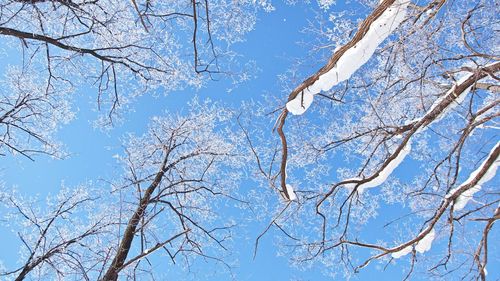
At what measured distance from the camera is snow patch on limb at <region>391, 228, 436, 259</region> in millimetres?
4941

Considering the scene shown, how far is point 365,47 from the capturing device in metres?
3.86

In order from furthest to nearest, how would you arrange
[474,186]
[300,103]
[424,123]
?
[424,123] < [474,186] < [300,103]

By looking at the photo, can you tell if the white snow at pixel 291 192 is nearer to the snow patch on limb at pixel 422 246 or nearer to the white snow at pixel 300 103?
the white snow at pixel 300 103

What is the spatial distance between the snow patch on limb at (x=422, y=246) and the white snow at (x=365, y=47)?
2.11 meters

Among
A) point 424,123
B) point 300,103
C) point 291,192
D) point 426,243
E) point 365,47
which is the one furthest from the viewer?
point 291,192

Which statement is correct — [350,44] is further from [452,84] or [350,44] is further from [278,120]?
[452,84]

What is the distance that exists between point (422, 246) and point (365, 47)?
2466 millimetres

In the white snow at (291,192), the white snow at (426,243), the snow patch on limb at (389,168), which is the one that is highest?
the snow patch on limb at (389,168)

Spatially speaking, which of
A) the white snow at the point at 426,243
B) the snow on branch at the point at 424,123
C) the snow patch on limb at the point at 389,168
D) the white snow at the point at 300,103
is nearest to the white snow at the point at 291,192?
the snow on branch at the point at 424,123

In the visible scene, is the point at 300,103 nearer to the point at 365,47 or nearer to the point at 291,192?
the point at 365,47

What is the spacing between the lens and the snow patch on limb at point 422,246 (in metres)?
4.94

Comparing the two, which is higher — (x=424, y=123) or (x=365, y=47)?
(x=424, y=123)

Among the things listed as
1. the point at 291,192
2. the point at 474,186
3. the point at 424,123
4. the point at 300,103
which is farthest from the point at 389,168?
the point at 300,103

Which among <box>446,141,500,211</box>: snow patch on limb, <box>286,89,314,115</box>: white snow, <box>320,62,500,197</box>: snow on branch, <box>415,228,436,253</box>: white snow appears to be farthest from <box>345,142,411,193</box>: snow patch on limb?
<box>286,89,314,115</box>: white snow
